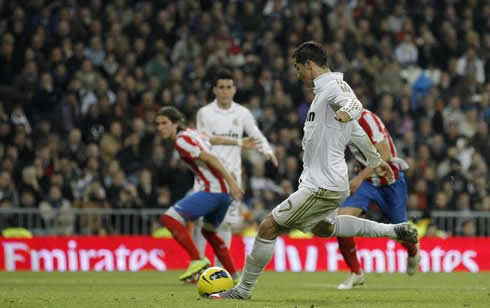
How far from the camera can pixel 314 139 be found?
9375mm

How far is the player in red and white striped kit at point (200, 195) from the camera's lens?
12977 millimetres

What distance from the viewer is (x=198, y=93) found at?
21438 mm

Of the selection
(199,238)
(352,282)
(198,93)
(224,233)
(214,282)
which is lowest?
(352,282)

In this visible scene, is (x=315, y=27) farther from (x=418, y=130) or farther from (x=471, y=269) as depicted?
(x=471, y=269)

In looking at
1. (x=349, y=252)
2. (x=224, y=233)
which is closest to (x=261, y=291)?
(x=349, y=252)

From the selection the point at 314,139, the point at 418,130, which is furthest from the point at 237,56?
the point at 314,139

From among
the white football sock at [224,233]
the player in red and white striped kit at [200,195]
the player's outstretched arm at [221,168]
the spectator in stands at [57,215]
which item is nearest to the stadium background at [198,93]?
the spectator in stands at [57,215]

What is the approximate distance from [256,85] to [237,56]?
976 mm

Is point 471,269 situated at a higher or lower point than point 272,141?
lower

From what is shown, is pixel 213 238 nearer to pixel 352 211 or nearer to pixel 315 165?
pixel 352 211

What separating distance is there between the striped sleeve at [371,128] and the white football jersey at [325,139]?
2362 mm

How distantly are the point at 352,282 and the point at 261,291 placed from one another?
1547 mm

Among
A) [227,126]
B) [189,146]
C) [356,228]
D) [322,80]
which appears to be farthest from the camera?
[227,126]

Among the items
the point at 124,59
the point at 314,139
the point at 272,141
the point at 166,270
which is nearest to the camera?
the point at 314,139
